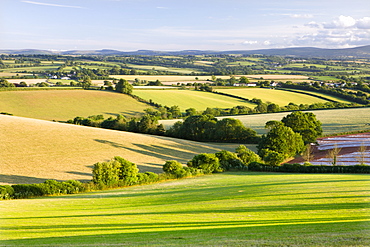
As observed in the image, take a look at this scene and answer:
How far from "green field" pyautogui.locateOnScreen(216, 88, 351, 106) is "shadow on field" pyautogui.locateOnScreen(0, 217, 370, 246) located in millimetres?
98072

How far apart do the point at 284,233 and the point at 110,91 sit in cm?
10459

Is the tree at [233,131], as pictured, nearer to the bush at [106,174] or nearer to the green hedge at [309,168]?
the green hedge at [309,168]

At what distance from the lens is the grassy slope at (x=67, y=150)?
1563 inches

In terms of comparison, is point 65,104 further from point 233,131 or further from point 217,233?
point 217,233

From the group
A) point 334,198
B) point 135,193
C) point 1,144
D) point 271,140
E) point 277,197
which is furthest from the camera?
point 271,140

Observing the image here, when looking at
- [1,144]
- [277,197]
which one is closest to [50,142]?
[1,144]

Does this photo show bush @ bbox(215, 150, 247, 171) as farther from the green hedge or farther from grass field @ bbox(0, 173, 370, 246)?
grass field @ bbox(0, 173, 370, 246)

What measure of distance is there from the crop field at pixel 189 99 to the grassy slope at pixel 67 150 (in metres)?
41.9

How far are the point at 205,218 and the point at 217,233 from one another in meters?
3.41

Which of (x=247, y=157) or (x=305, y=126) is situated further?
(x=305, y=126)

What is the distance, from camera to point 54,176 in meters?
38.3

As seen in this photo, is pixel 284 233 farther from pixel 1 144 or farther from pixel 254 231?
pixel 1 144

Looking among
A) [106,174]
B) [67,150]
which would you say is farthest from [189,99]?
[106,174]

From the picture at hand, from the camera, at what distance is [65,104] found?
9788cm
